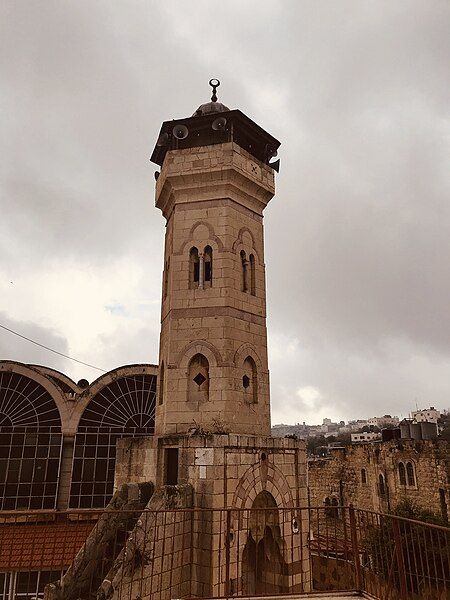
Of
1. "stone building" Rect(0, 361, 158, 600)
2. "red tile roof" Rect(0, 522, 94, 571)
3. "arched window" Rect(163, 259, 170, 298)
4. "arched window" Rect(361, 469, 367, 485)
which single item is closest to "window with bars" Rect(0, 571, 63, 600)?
"red tile roof" Rect(0, 522, 94, 571)

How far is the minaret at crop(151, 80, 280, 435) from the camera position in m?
11.3

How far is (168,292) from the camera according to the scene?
1256 centimetres

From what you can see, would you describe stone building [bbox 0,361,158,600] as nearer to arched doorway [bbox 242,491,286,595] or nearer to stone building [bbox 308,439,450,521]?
arched doorway [bbox 242,491,286,595]

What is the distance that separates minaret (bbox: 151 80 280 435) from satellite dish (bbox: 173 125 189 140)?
29 millimetres

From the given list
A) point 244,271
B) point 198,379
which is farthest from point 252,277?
point 198,379

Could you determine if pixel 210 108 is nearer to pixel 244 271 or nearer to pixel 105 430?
pixel 244 271

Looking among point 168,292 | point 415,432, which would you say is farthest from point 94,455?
point 415,432

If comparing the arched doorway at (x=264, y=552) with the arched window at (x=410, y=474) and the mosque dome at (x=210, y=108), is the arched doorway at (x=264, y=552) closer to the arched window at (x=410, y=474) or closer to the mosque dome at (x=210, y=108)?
the mosque dome at (x=210, y=108)

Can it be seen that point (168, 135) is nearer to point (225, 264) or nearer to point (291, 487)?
point (225, 264)

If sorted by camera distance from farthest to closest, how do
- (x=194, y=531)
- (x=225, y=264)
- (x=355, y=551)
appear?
1. (x=225, y=264)
2. (x=194, y=531)
3. (x=355, y=551)

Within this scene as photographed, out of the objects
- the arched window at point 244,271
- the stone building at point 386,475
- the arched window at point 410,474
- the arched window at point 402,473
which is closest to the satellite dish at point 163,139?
the arched window at point 244,271

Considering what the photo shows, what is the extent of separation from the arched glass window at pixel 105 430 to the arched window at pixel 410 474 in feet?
54.2

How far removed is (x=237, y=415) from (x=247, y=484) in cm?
166

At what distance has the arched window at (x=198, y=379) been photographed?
37.2ft
